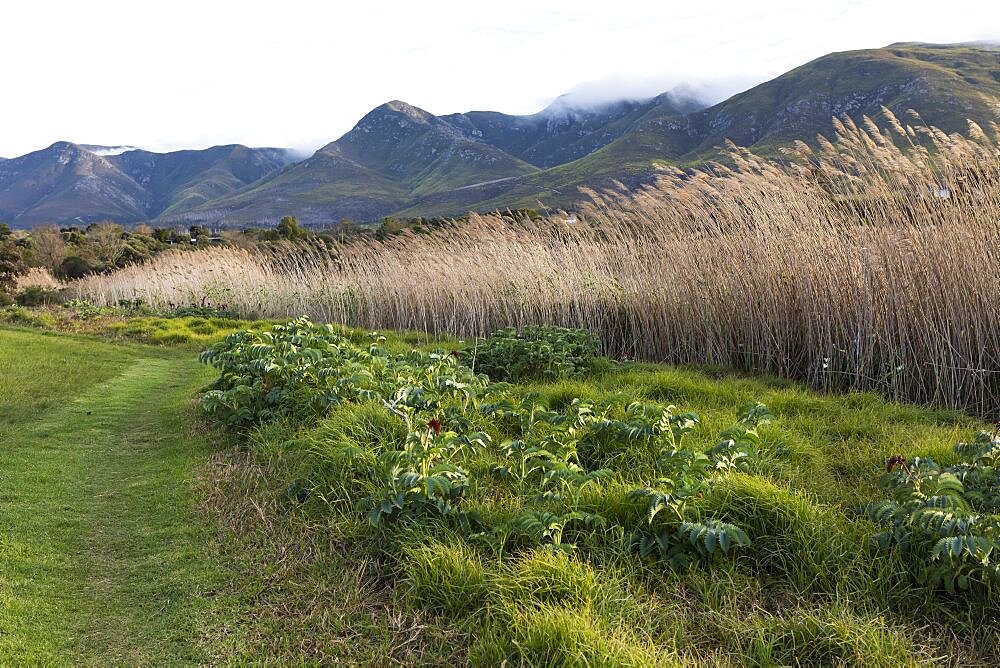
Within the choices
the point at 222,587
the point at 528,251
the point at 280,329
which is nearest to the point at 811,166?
the point at 528,251

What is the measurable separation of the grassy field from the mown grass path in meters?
0.01

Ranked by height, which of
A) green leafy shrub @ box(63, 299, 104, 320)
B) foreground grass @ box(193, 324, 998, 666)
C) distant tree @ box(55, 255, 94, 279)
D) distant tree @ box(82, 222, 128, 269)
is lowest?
foreground grass @ box(193, 324, 998, 666)

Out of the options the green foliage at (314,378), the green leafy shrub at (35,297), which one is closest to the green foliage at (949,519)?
the green foliage at (314,378)

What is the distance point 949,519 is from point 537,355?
13.2ft

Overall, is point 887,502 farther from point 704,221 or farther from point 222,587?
point 704,221

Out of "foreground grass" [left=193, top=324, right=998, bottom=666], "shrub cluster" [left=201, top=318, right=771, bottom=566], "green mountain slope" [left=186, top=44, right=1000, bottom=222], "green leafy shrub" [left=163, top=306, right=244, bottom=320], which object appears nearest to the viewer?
"foreground grass" [left=193, top=324, right=998, bottom=666]

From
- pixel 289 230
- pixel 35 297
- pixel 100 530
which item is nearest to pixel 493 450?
pixel 100 530

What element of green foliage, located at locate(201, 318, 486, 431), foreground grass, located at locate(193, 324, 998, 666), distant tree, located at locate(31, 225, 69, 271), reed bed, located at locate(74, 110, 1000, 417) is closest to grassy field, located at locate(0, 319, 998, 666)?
foreground grass, located at locate(193, 324, 998, 666)

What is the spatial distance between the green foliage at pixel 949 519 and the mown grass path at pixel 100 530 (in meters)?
3.03

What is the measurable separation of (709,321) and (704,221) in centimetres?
145

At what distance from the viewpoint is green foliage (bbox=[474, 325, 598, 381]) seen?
602cm

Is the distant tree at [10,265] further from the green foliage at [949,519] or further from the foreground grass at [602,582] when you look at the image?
the green foliage at [949,519]

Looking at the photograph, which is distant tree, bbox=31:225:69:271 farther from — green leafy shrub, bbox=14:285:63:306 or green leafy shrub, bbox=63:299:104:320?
green leafy shrub, bbox=63:299:104:320

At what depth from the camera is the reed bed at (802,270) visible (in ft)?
16.5
